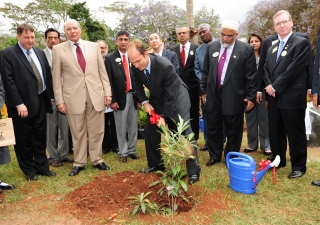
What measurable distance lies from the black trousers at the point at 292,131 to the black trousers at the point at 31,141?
3.54m

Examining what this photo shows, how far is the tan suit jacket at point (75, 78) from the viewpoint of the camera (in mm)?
4449

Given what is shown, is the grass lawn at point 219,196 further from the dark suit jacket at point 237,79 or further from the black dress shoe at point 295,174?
the dark suit jacket at point 237,79

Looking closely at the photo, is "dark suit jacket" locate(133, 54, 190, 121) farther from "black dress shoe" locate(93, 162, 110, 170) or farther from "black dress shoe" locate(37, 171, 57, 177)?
"black dress shoe" locate(37, 171, 57, 177)

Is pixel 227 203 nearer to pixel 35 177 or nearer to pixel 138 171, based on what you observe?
pixel 138 171

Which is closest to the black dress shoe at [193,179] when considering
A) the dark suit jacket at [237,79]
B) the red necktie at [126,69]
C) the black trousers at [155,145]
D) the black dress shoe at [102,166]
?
the black trousers at [155,145]

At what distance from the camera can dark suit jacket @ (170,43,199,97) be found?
18.9ft

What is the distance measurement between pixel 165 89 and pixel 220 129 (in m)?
1.45

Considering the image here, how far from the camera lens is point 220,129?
4879 millimetres

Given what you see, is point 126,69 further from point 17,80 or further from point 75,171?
point 75,171

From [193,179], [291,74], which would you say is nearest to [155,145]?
[193,179]

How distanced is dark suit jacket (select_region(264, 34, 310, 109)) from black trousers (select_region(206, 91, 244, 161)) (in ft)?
2.29

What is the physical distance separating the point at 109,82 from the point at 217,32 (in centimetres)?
1702

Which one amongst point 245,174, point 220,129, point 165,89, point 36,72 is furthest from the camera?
point 220,129

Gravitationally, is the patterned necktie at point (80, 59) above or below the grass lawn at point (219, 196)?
above
